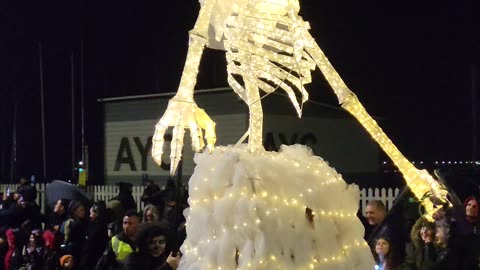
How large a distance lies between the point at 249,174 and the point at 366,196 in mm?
8098

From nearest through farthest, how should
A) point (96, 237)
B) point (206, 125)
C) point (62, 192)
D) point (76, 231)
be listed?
1. point (206, 125)
2. point (96, 237)
3. point (76, 231)
4. point (62, 192)

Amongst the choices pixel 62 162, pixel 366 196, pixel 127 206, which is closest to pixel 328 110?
pixel 366 196

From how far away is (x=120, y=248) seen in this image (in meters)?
5.80

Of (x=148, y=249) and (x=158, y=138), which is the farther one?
(x=148, y=249)

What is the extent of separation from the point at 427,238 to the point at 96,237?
3.43 metres

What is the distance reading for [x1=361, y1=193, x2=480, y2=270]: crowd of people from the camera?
13.8 feet

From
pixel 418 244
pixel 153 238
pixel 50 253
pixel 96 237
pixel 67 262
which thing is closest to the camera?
pixel 153 238

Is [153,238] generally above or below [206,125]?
below

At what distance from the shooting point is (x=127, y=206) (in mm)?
10492

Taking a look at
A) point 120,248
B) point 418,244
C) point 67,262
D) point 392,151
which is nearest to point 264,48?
point 392,151

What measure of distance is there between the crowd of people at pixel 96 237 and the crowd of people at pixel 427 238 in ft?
5.15

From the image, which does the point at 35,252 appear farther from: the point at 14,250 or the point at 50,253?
the point at 14,250

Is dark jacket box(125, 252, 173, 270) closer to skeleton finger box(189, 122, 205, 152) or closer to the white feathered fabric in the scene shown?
skeleton finger box(189, 122, 205, 152)

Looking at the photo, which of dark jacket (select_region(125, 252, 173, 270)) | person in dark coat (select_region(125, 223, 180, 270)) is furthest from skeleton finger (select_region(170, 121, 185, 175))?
dark jacket (select_region(125, 252, 173, 270))
